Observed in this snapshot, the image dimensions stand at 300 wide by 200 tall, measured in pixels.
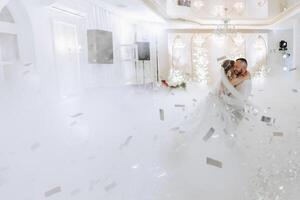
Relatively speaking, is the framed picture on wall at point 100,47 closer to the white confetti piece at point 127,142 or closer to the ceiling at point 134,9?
the ceiling at point 134,9

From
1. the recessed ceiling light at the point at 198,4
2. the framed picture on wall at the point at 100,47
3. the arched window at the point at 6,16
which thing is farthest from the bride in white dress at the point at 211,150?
the recessed ceiling light at the point at 198,4

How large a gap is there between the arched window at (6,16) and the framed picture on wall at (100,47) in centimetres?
173

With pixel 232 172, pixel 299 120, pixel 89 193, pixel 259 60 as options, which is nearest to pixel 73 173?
pixel 89 193

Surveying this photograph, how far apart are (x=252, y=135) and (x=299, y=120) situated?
1.01 m

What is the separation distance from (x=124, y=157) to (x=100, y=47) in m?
3.34

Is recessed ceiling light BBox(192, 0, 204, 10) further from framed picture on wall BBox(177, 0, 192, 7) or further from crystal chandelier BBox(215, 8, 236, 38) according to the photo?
crystal chandelier BBox(215, 8, 236, 38)

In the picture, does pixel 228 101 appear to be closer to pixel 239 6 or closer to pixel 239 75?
pixel 239 75

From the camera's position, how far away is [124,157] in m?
1.93

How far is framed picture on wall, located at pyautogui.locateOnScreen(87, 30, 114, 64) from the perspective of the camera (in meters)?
4.56

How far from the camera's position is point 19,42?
113 inches

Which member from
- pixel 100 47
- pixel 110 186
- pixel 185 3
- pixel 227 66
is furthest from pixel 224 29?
pixel 110 186

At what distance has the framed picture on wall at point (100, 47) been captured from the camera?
4.56 metres

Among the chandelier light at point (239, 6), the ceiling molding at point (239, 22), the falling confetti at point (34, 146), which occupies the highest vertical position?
Answer: the chandelier light at point (239, 6)

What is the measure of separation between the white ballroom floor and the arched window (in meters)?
0.81
